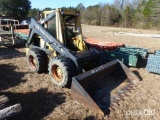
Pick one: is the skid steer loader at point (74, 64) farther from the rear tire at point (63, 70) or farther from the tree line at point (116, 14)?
the tree line at point (116, 14)

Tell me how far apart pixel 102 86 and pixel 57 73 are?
52.3 inches

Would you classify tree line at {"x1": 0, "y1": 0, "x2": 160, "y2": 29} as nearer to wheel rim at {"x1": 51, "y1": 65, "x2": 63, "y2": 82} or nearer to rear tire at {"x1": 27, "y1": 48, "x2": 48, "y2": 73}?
rear tire at {"x1": 27, "y1": 48, "x2": 48, "y2": 73}

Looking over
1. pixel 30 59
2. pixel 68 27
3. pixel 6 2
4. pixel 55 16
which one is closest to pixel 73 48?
pixel 68 27

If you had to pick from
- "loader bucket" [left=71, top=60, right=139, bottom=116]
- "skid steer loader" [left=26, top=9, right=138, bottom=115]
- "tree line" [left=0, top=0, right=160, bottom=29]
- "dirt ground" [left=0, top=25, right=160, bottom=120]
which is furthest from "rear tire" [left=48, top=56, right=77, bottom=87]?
"tree line" [left=0, top=0, right=160, bottom=29]

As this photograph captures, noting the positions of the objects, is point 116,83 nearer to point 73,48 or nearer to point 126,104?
point 126,104

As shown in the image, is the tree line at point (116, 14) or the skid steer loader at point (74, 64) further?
the tree line at point (116, 14)

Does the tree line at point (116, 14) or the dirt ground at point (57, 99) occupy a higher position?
the tree line at point (116, 14)

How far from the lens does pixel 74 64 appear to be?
471cm

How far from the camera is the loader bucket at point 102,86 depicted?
380 centimetres

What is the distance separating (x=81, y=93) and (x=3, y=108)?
157 cm

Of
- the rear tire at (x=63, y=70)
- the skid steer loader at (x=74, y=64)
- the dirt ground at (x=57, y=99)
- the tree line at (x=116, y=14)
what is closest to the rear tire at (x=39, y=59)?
the skid steer loader at (x=74, y=64)

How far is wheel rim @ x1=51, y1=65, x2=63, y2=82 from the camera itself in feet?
16.2

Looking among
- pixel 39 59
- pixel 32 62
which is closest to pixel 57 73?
pixel 39 59

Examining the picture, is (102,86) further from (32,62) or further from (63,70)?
(32,62)
